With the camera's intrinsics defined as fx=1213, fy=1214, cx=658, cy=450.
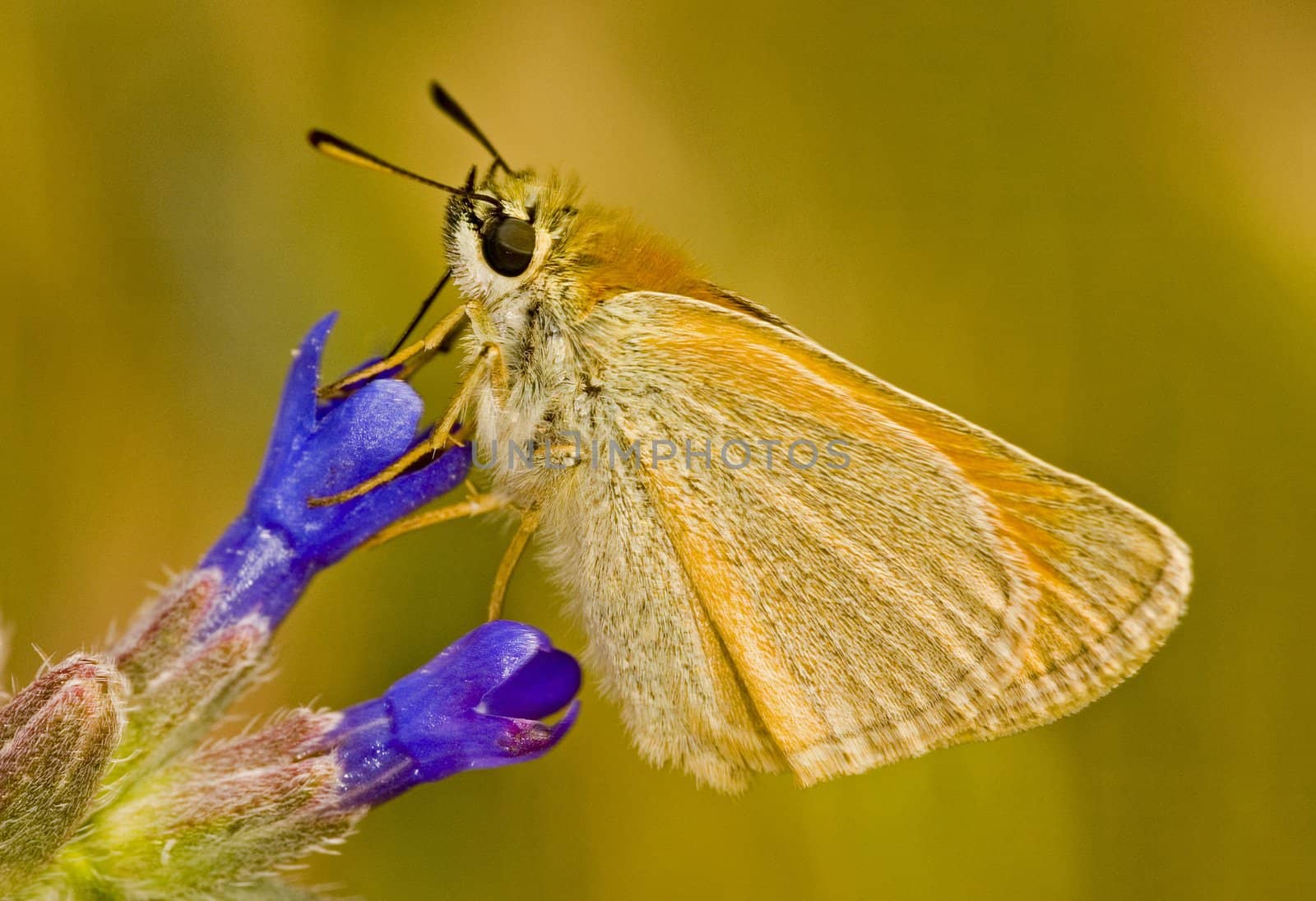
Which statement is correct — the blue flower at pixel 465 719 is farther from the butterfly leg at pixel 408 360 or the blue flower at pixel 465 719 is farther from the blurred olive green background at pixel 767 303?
the blurred olive green background at pixel 767 303

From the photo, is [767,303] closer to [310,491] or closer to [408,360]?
[408,360]

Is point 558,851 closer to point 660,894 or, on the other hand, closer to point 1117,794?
point 660,894

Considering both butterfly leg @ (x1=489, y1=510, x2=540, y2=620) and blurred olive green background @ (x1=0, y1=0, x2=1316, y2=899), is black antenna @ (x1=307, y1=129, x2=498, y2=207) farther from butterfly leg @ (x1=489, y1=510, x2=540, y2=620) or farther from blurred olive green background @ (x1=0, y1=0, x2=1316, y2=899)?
blurred olive green background @ (x1=0, y1=0, x2=1316, y2=899)

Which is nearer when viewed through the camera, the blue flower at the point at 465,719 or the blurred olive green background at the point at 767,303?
the blue flower at the point at 465,719

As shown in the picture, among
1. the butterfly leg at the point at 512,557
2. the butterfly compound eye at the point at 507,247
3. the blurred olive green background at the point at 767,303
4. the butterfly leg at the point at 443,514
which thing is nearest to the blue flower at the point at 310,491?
the butterfly leg at the point at 443,514

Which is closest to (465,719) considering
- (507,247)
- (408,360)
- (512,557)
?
(512,557)

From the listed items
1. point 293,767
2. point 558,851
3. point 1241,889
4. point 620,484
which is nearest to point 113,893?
point 293,767
